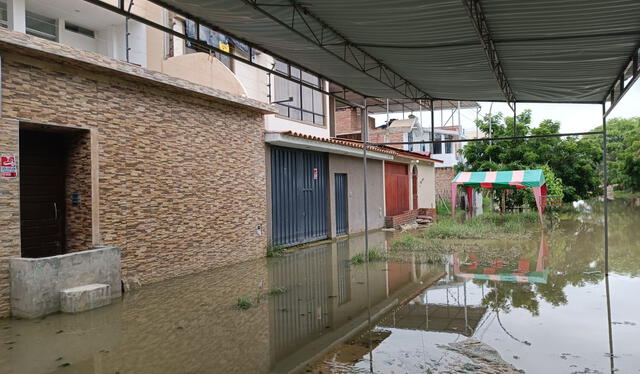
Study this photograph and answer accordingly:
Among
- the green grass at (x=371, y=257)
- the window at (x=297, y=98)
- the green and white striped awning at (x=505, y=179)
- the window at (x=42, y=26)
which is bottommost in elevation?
the green grass at (x=371, y=257)

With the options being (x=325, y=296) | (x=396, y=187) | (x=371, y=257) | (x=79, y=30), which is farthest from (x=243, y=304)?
(x=396, y=187)

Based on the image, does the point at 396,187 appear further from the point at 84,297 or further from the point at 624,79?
the point at 84,297

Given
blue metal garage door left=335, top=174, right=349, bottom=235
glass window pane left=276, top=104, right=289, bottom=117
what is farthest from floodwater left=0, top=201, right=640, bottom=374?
glass window pane left=276, top=104, right=289, bottom=117

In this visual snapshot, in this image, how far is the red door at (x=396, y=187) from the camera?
19.5 meters

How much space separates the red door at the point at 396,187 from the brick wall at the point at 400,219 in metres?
0.30

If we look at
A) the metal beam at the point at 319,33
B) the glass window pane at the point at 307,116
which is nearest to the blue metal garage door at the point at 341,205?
the glass window pane at the point at 307,116

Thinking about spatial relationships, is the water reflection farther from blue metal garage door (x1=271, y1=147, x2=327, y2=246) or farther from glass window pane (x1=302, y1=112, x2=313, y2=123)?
glass window pane (x1=302, y1=112, x2=313, y2=123)

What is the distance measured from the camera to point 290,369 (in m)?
4.35

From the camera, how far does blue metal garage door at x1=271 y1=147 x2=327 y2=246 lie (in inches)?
480

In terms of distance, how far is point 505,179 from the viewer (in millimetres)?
17094

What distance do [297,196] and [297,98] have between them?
383 cm

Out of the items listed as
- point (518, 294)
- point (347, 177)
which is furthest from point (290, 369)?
point (347, 177)

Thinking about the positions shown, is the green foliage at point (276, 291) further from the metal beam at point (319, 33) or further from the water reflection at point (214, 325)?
the metal beam at point (319, 33)

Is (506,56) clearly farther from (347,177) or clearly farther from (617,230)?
(617,230)
